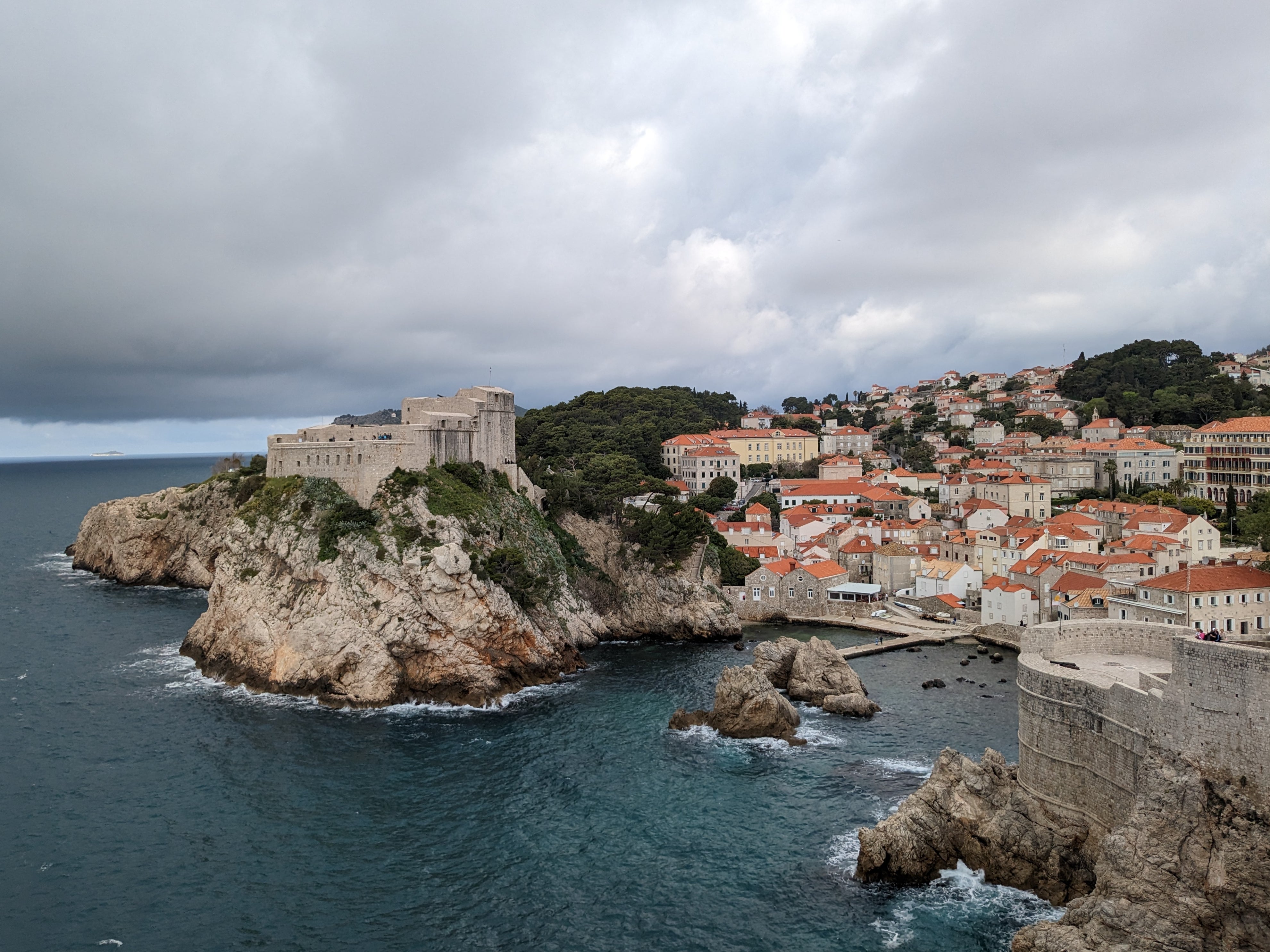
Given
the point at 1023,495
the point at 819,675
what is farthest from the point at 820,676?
the point at 1023,495

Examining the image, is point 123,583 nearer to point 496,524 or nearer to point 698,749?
point 496,524

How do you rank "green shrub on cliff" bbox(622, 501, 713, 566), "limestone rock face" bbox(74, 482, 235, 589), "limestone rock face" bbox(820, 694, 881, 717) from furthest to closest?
"limestone rock face" bbox(74, 482, 235, 589) → "green shrub on cliff" bbox(622, 501, 713, 566) → "limestone rock face" bbox(820, 694, 881, 717)

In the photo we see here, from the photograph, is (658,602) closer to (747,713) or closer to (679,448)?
(747,713)

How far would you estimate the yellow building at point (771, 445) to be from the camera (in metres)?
Result: 96.9

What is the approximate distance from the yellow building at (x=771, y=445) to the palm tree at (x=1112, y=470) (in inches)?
1288

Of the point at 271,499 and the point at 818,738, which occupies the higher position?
the point at 271,499

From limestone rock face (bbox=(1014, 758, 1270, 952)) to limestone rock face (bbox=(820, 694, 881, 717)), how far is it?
1690 centimetres

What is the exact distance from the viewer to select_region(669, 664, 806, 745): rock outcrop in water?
102ft

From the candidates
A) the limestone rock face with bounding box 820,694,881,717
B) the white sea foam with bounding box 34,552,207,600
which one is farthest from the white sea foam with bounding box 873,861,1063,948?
the white sea foam with bounding box 34,552,207,600

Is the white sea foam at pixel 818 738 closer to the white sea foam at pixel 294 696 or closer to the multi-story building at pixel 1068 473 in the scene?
the white sea foam at pixel 294 696

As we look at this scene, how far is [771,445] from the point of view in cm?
9881

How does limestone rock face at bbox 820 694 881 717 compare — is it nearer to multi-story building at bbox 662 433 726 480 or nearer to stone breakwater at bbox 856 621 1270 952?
stone breakwater at bbox 856 621 1270 952

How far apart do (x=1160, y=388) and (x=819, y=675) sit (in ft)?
312

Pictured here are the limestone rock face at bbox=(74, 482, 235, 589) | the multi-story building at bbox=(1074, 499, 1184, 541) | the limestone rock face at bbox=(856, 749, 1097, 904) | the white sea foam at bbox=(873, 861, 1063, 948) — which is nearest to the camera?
the white sea foam at bbox=(873, 861, 1063, 948)
